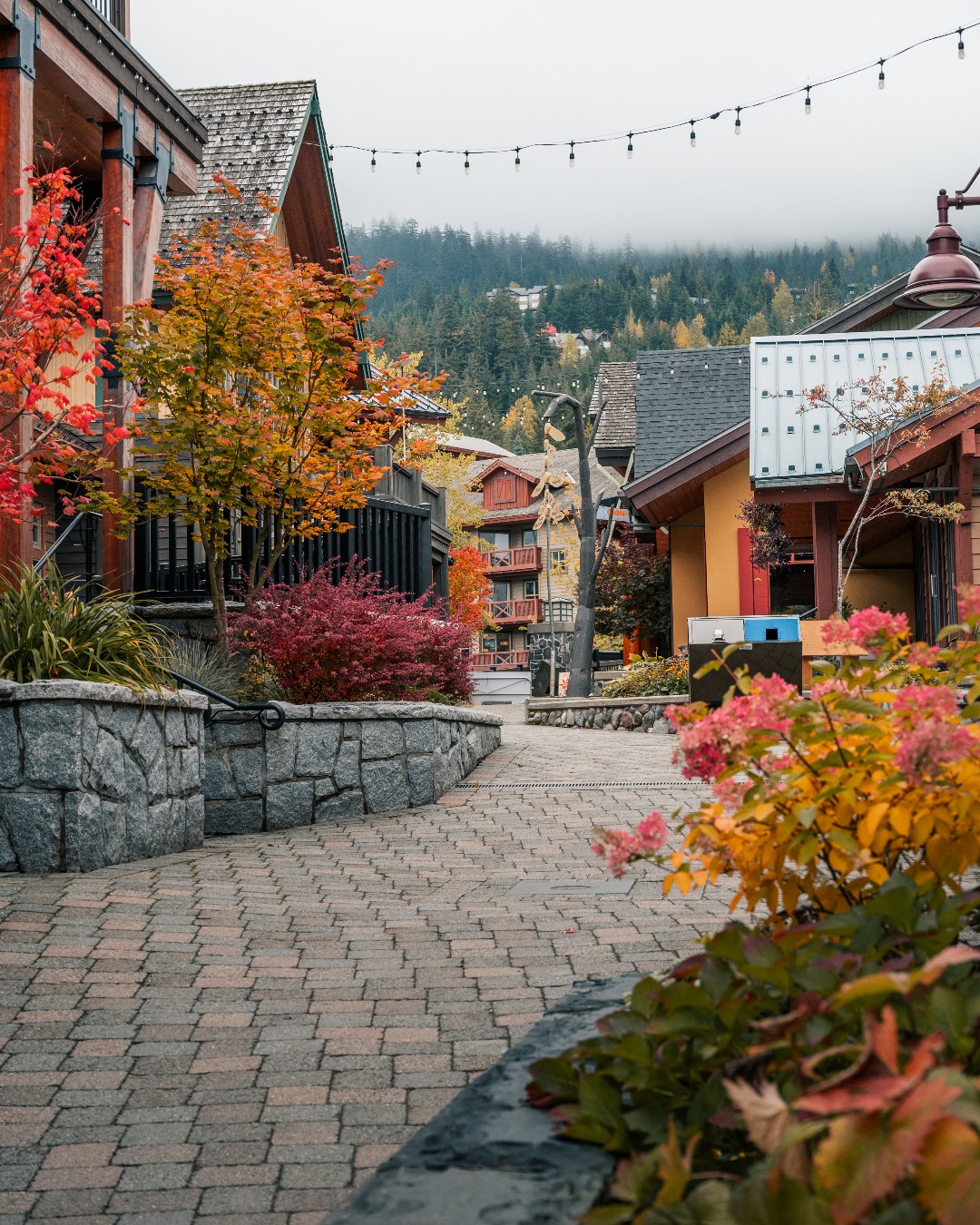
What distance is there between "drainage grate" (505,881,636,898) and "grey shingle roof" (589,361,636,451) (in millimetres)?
23797

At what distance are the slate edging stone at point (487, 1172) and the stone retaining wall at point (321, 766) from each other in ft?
23.6

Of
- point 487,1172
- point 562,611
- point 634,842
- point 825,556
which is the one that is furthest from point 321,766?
point 562,611

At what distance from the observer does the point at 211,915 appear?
6.41 metres

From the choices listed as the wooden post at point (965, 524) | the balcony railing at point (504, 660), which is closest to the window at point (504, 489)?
the balcony railing at point (504, 660)

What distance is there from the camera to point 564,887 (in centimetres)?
726

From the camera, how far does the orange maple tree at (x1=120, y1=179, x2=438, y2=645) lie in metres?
10.7

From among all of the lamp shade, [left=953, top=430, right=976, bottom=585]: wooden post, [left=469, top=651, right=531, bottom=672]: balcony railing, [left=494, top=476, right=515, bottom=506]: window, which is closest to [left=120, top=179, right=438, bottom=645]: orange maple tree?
[left=953, top=430, right=976, bottom=585]: wooden post

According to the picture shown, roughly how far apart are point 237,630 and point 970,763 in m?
9.35

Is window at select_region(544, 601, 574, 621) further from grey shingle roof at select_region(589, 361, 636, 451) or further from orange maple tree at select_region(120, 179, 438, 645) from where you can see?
orange maple tree at select_region(120, 179, 438, 645)

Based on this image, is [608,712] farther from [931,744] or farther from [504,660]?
[504,660]

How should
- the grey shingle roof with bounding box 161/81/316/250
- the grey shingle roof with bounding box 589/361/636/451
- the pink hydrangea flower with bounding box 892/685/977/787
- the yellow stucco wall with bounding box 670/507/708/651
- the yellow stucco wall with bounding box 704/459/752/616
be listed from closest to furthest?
the pink hydrangea flower with bounding box 892/685/977/787 < the grey shingle roof with bounding box 161/81/316/250 < the yellow stucco wall with bounding box 704/459/752/616 < the yellow stucco wall with bounding box 670/507/708/651 < the grey shingle roof with bounding box 589/361/636/451

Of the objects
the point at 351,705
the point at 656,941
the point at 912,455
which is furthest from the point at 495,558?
the point at 656,941

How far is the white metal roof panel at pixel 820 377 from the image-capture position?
16.5 metres

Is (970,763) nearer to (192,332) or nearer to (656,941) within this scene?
(656,941)
